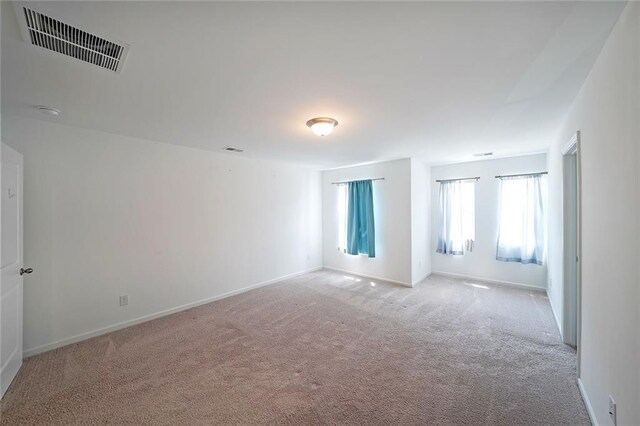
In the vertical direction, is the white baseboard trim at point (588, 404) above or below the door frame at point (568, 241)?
below

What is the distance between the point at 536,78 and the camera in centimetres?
178

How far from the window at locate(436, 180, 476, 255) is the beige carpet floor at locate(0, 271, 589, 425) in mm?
1601

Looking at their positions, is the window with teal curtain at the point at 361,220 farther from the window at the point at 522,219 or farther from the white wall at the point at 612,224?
the white wall at the point at 612,224

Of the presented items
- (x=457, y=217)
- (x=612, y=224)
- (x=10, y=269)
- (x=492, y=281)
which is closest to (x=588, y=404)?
(x=612, y=224)

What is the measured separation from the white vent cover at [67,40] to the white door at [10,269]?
1.33 meters

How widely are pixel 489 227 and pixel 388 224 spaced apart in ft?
6.14

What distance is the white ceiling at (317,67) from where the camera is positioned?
1186mm

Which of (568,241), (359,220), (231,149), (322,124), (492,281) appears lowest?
(492,281)

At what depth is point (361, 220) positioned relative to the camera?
527cm

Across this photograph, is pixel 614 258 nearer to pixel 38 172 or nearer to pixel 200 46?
pixel 200 46

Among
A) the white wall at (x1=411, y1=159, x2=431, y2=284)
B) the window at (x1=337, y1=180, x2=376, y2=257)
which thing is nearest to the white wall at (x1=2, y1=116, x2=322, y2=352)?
the window at (x1=337, y1=180, x2=376, y2=257)

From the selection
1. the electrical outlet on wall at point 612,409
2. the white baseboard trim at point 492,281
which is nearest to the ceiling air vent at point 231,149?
the electrical outlet on wall at point 612,409

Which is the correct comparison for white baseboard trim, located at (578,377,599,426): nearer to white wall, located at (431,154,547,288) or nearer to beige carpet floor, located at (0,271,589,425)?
beige carpet floor, located at (0,271,589,425)

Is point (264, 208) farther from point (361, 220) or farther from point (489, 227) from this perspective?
point (489, 227)
